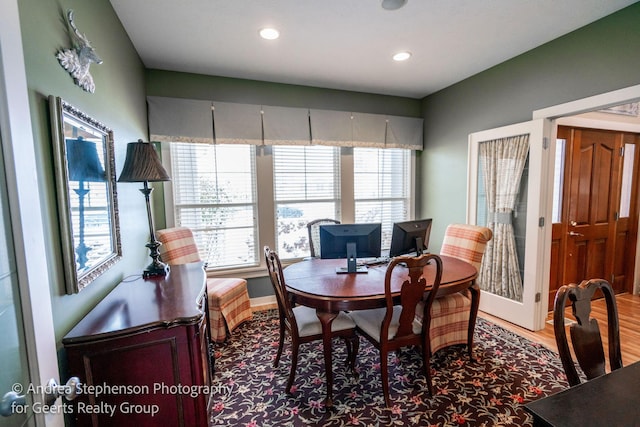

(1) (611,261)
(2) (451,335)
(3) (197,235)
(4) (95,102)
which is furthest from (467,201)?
(4) (95,102)

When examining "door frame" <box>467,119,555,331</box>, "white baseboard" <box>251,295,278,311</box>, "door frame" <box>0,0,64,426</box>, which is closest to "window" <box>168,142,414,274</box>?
"white baseboard" <box>251,295,278,311</box>

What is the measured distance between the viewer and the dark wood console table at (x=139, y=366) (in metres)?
1.17

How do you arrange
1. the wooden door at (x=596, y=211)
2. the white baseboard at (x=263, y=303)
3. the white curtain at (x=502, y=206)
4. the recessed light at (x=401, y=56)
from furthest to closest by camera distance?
the white baseboard at (x=263, y=303), the wooden door at (x=596, y=211), the white curtain at (x=502, y=206), the recessed light at (x=401, y=56)

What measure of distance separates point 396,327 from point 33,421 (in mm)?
1780

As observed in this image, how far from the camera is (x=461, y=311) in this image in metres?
2.43

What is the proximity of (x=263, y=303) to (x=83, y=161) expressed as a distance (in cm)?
259

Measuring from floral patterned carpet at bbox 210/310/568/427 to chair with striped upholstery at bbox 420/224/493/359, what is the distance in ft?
0.56

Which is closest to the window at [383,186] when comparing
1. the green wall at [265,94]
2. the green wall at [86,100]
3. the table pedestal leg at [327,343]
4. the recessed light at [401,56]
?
the green wall at [265,94]

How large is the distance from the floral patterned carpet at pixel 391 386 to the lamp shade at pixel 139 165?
152 cm

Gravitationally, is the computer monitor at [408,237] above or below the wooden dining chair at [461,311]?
above

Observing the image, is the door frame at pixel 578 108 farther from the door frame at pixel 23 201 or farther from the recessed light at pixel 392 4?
the door frame at pixel 23 201

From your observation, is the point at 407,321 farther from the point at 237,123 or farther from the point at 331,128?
the point at 237,123

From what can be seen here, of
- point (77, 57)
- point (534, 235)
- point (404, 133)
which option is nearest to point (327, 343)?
point (77, 57)

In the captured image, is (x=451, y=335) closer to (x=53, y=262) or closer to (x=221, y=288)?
(x=221, y=288)
